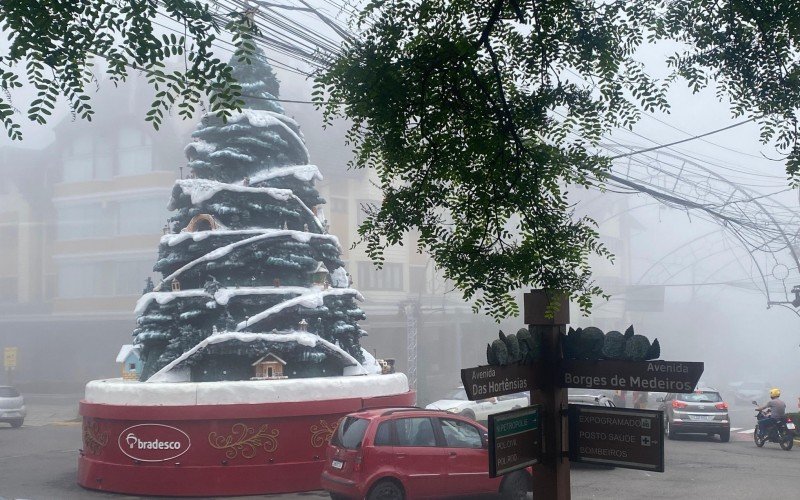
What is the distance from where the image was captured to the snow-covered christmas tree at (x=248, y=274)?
16.9 metres

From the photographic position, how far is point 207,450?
1500 cm

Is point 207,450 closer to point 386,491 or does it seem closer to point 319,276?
point 386,491

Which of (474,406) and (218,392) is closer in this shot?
(218,392)

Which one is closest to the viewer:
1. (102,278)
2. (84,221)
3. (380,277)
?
(380,277)

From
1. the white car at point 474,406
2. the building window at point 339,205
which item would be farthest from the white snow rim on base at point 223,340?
the building window at point 339,205

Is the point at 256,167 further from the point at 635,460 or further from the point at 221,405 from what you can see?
the point at 635,460

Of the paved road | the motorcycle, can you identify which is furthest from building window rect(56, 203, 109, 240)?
the motorcycle

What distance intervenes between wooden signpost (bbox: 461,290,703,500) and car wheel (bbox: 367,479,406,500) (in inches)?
252

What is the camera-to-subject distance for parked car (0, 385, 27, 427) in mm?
33031

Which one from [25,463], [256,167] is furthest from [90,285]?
[256,167]

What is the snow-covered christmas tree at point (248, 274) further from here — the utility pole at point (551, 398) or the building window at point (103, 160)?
the building window at point (103, 160)

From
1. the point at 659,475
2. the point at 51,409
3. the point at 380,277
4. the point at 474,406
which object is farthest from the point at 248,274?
the point at 380,277

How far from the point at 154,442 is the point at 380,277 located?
125ft

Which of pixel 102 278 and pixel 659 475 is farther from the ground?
pixel 102 278
